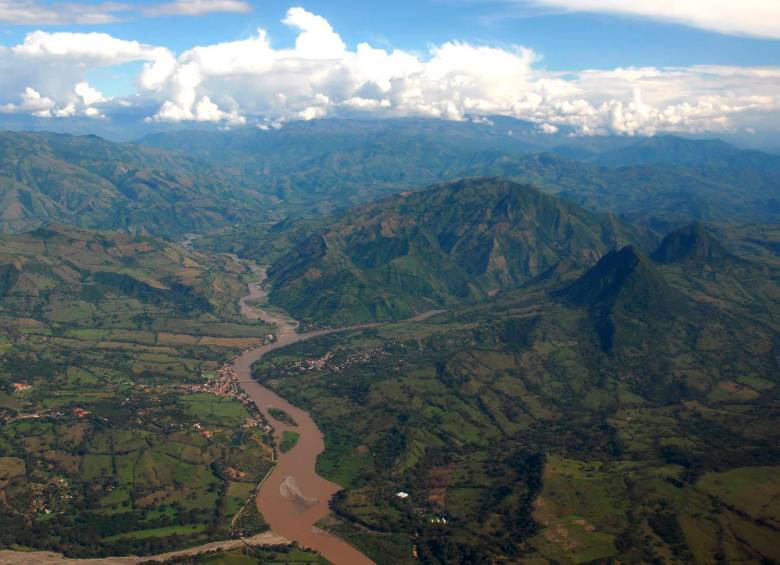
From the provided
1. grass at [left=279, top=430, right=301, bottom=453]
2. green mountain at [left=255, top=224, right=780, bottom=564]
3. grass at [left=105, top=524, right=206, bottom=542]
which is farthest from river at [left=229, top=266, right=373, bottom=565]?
grass at [left=105, top=524, right=206, bottom=542]

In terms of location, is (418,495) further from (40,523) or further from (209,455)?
(40,523)

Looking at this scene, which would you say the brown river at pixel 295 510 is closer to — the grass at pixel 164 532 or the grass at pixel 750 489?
the grass at pixel 164 532

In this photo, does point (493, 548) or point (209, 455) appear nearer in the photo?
point (493, 548)

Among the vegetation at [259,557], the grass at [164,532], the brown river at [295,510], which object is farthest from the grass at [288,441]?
the vegetation at [259,557]

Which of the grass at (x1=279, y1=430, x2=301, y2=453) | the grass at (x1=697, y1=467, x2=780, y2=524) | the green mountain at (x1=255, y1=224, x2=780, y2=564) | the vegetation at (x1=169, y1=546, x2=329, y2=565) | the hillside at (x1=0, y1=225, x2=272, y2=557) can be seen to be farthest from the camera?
the grass at (x1=279, y1=430, x2=301, y2=453)

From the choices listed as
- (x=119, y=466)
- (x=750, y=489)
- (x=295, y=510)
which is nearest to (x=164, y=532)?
(x=295, y=510)

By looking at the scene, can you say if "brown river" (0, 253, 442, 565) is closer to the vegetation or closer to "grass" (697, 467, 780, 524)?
the vegetation

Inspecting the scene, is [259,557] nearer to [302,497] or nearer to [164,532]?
[164,532]

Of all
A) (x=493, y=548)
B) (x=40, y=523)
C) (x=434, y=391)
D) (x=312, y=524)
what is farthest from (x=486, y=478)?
(x=40, y=523)
